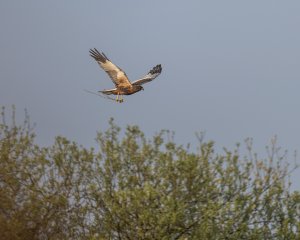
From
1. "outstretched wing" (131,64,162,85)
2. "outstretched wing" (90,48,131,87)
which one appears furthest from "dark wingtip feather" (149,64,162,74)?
"outstretched wing" (90,48,131,87)

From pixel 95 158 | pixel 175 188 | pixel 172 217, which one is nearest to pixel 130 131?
pixel 95 158

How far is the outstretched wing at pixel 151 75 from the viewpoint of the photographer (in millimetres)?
27684

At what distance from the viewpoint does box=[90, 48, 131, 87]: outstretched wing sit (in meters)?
26.8

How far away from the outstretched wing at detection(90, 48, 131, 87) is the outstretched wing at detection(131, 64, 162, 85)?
52 centimetres

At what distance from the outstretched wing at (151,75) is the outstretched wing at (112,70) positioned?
52cm

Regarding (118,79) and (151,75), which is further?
(151,75)

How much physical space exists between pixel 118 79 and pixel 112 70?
32.3 inches

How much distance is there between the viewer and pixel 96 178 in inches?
998

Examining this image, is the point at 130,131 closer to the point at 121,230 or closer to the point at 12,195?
the point at 121,230

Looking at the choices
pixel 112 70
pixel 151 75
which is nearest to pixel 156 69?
pixel 151 75

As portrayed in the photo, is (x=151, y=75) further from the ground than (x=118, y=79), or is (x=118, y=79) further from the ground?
(x=151, y=75)

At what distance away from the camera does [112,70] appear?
90.6 feet

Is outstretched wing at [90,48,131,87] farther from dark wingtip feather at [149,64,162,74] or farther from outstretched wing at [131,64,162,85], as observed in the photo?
dark wingtip feather at [149,64,162,74]

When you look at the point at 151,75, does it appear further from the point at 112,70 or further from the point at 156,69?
the point at 112,70
